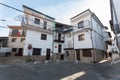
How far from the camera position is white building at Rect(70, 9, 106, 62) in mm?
16359

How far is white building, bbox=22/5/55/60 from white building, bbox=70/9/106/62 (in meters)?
5.29

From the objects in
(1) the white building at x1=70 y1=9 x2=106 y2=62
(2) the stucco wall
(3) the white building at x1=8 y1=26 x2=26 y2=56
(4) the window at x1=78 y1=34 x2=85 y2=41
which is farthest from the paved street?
(3) the white building at x1=8 y1=26 x2=26 y2=56

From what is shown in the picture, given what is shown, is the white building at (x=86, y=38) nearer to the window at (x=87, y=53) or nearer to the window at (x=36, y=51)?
the window at (x=87, y=53)

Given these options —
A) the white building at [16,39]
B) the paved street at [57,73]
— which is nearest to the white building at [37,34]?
the paved street at [57,73]

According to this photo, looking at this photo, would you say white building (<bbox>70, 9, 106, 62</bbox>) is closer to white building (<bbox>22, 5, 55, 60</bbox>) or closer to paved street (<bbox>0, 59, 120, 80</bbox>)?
white building (<bbox>22, 5, 55, 60</bbox>)

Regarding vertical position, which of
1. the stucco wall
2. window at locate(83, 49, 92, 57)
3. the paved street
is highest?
the stucco wall

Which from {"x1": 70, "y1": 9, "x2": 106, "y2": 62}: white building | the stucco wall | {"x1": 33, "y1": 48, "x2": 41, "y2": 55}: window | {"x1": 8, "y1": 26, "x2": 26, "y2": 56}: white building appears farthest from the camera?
{"x1": 8, "y1": 26, "x2": 26, "y2": 56}: white building

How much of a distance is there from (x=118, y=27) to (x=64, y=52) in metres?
18.3

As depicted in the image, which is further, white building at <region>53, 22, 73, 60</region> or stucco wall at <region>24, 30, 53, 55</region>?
white building at <region>53, 22, 73, 60</region>

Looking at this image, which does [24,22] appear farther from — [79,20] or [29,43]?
[79,20]

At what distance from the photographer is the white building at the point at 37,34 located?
16.6 m

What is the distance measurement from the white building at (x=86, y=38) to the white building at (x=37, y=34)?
17.3 ft

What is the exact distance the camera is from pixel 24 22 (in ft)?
53.5

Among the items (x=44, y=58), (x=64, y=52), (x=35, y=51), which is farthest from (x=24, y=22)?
(x=64, y=52)
